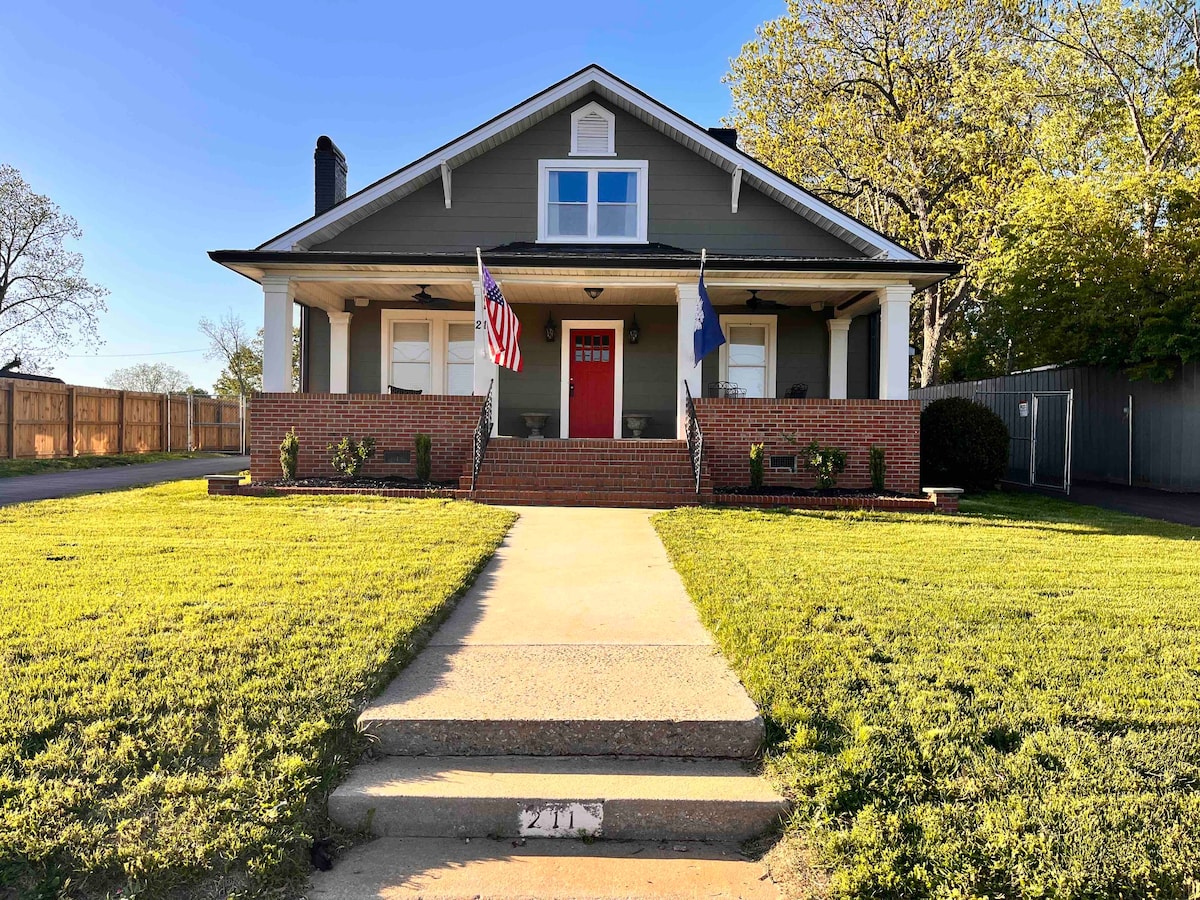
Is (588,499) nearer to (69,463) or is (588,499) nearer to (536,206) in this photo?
(536,206)

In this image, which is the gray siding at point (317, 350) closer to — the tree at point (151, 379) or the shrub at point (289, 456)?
the shrub at point (289, 456)

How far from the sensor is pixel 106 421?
22.3 m

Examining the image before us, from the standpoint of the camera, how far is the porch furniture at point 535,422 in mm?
14188

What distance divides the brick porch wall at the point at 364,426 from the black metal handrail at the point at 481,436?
0.56 feet

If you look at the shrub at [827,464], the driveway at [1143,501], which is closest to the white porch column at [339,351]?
the shrub at [827,464]

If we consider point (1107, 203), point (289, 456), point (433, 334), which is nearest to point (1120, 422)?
point (1107, 203)

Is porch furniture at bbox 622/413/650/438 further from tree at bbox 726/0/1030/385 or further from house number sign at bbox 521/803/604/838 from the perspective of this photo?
tree at bbox 726/0/1030/385

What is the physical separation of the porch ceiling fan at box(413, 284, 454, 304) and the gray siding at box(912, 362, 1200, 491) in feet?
45.0

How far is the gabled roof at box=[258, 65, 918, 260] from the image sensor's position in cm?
1349

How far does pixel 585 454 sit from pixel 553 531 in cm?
327

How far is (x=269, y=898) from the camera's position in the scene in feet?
7.91

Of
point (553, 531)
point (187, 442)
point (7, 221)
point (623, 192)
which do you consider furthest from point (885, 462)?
point (7, 221)

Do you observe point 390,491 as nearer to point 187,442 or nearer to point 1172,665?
point 1172,665

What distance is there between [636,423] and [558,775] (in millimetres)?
11467
